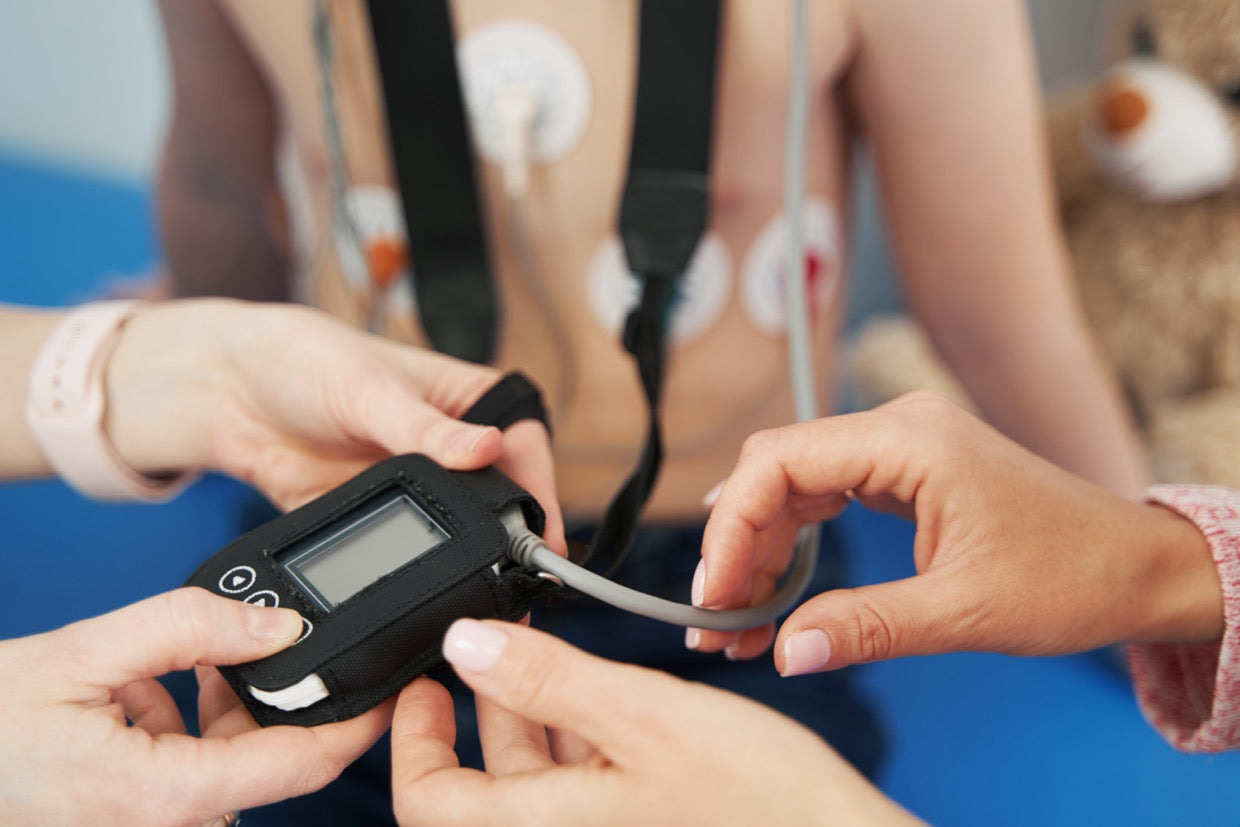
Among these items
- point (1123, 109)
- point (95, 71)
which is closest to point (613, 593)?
point (1123, 109)

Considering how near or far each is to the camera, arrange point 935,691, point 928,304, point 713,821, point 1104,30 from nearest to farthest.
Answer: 1. point 713,821
2. point 935,691
3. point 928,304
4. point 1104,30

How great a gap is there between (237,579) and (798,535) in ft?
0.93

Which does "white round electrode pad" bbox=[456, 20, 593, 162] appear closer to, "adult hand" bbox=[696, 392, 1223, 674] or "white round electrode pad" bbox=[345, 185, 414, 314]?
"white round electrode pad" bbox=[345, 185, 414, 314]

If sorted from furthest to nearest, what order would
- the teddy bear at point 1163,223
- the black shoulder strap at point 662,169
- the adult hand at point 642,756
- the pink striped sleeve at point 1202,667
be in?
the teddy bear at point 1163,223 < the black shoulder strap at point 662,169 < the pink striped sleeve at point 1202,667 < the adult hand at point 642,756

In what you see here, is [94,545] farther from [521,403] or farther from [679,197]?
[679,197]

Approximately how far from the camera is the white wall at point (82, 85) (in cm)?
101

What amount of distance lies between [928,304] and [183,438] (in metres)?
0.58

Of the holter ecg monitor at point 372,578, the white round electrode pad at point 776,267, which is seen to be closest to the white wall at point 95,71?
the white round electrode pad at point 776,267

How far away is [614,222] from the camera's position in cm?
66

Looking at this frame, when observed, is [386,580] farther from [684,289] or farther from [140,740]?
[684,289]

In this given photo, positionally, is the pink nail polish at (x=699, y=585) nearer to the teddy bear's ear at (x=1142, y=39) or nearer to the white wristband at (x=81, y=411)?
the white wristband at (x=81, y=411)

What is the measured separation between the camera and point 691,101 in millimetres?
595

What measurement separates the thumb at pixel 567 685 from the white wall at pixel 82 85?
2.68ft

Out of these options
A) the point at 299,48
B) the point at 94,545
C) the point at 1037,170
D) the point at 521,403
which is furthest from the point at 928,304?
the point at 94,545
